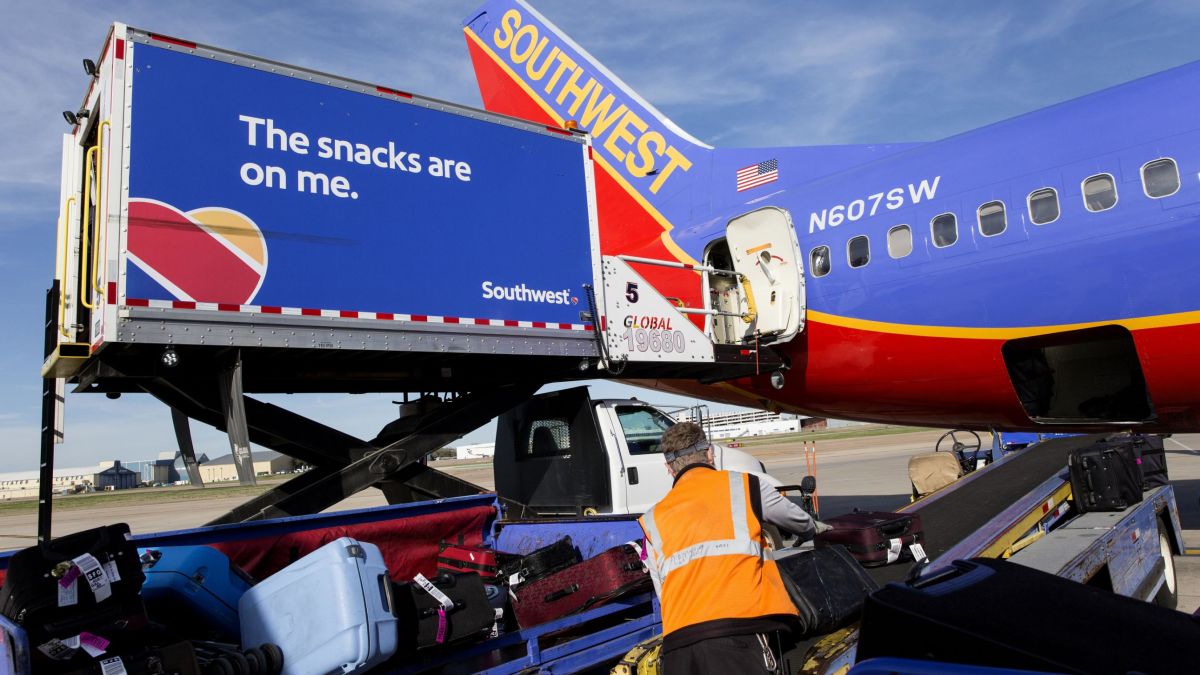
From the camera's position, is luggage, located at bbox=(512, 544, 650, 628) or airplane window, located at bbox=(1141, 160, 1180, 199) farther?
airplane window, located at bbox=(1141, 160, 1180, 199)

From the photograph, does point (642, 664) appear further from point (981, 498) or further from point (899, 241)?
point (899, 241)

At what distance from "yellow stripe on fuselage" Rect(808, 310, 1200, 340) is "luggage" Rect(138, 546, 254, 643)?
6238 mm

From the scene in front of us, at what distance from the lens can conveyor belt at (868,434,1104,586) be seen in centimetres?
570

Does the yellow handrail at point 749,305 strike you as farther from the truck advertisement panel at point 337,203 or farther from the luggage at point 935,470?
the luggage at point 935,470

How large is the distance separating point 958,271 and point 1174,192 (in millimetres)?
1709

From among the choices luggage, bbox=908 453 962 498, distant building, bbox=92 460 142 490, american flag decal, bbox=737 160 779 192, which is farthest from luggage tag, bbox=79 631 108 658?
distant building, bbox=92 460 142 490

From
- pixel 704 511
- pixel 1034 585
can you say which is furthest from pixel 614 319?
pixel 1034 585

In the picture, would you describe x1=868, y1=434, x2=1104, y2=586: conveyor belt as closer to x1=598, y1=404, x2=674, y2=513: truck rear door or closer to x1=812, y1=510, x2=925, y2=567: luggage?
x1=812, y1=510, x2=925, y2=567: luggage

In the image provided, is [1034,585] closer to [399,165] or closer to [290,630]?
[290,630]

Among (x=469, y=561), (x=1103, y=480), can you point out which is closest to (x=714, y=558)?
(x=469, y=561)

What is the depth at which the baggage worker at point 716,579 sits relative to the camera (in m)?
3.11

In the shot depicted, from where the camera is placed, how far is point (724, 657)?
3090 mm

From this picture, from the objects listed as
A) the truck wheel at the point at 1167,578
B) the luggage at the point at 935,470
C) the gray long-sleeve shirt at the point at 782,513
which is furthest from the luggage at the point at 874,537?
the luggage at the point at 935,470

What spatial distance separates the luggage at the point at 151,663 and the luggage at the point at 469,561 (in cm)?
225
